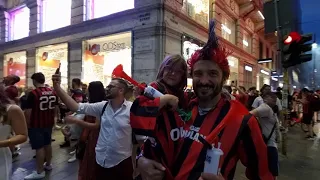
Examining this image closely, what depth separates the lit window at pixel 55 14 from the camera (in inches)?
504

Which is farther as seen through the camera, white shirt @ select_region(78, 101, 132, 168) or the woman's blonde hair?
white shirt @ select_region(78, 101, 132, 168)

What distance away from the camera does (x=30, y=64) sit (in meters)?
14.3

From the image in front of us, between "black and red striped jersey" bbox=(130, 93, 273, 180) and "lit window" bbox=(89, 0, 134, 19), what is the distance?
9606 mm

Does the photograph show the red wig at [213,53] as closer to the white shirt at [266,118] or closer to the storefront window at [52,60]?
the white shirt at [266,118]

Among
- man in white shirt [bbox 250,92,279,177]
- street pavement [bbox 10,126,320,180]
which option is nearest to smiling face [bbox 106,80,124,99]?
street pavement [bbox 10,126,320,180]

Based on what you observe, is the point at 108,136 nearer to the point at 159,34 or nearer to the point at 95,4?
the point at 159,34

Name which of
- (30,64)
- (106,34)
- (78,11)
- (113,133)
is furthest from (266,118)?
(30,64)

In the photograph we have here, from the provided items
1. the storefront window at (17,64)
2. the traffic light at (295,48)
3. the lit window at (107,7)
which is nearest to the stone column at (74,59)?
the lit window at (107,7)

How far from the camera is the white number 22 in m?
5.01

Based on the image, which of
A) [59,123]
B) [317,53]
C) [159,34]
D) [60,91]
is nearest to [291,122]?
[159,34]

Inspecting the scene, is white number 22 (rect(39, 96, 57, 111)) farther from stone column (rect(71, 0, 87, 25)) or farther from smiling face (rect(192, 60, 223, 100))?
stone column (rect(71, 0, 87, 25))

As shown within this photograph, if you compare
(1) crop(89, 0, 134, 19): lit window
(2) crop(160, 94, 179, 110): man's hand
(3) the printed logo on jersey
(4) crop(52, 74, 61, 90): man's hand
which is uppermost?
(1) crop(89, 0, 134, 19): lit window

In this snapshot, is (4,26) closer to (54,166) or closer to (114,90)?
(54,166)

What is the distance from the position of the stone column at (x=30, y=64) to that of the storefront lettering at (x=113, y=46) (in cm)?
551
